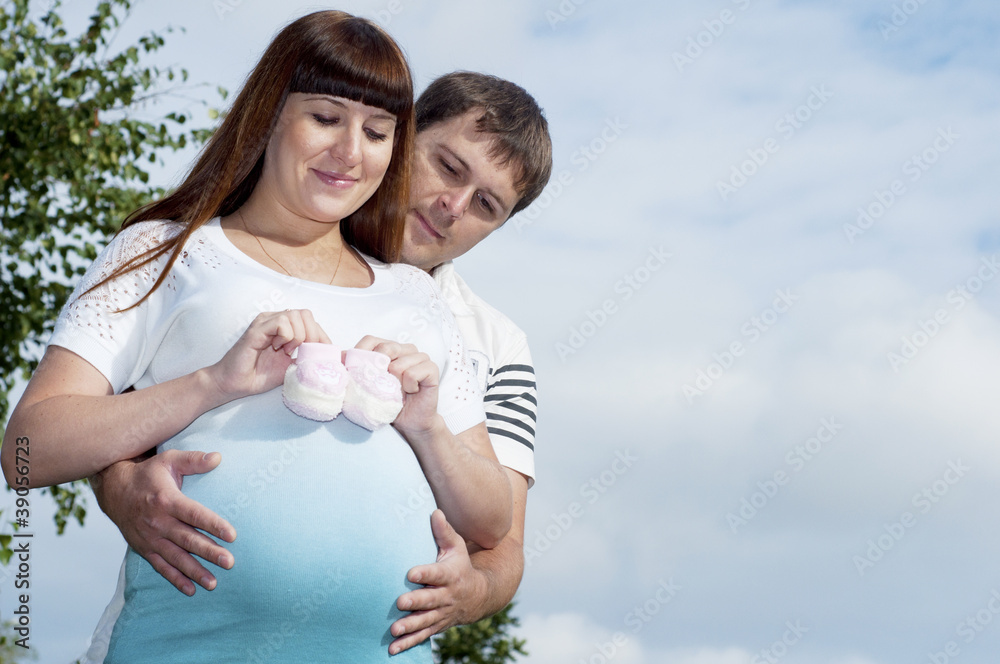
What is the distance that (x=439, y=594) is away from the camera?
240cm

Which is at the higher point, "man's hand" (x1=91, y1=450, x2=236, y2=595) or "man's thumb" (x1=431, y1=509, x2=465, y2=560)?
"man's thumb" (x1=431, y1=509, x2=465, y2=560)

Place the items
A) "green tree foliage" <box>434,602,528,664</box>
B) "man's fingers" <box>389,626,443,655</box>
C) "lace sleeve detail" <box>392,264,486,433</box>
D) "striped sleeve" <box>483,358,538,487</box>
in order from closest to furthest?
"man's fingers" <box>389,626,443,655</box> → "lace sleeve detail" <box>392,264,486,433</box> → "striped sleeve" <box>483,358,538,487</box> → "green tree foliage" <box>434,602,528,664</box>

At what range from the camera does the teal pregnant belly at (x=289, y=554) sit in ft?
7.09

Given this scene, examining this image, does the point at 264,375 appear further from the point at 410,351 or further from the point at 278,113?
the point at 278,113

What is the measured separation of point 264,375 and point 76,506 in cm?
577

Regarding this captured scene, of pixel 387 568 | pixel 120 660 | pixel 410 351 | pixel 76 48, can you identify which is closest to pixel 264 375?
pixel 410 351

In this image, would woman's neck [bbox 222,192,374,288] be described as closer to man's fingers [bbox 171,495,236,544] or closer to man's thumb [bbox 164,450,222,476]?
man's thumb [bbox 164,450,222,476]

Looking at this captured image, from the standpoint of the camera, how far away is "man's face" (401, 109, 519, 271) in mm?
3555

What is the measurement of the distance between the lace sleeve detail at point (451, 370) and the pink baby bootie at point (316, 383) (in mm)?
478

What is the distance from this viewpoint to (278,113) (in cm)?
267

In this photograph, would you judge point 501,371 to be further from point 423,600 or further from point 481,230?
point 423,600

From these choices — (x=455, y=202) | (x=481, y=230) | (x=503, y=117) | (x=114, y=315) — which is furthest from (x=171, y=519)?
(x=503, y=117)

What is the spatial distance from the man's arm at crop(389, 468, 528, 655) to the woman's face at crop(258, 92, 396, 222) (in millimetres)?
860

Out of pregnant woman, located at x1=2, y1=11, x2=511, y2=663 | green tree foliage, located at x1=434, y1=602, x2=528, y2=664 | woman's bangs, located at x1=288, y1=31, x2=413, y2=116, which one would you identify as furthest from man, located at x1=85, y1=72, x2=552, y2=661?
green tree foliage, located at x1=434, y1=602, x2=528, y2=664
